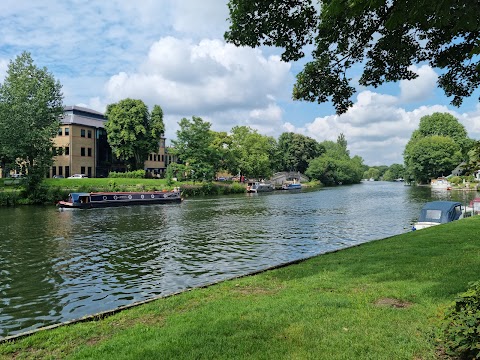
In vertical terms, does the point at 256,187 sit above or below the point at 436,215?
above

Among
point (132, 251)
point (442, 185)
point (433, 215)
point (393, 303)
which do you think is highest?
point (442, 185)

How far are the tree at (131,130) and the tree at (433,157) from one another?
75.8 m

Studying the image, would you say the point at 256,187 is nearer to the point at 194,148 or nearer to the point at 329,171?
the point at 194,148

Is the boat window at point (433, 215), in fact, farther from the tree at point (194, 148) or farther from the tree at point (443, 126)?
the tree at point (443, 126)

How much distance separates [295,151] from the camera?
424 feet

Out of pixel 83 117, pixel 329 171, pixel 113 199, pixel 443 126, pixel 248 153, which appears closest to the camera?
pixel 113 199

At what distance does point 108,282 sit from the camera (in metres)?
14.2

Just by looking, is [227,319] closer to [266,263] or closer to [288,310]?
[288,310]

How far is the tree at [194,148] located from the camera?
75062mm

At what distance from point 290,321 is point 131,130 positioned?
7249 centimetres

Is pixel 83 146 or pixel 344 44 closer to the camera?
pixel 344 44

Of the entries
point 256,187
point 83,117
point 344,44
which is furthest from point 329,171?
point 344,44

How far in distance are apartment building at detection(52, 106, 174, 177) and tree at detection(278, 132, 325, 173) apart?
209ft

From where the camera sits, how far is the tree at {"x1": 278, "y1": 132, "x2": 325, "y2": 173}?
12962 cm
